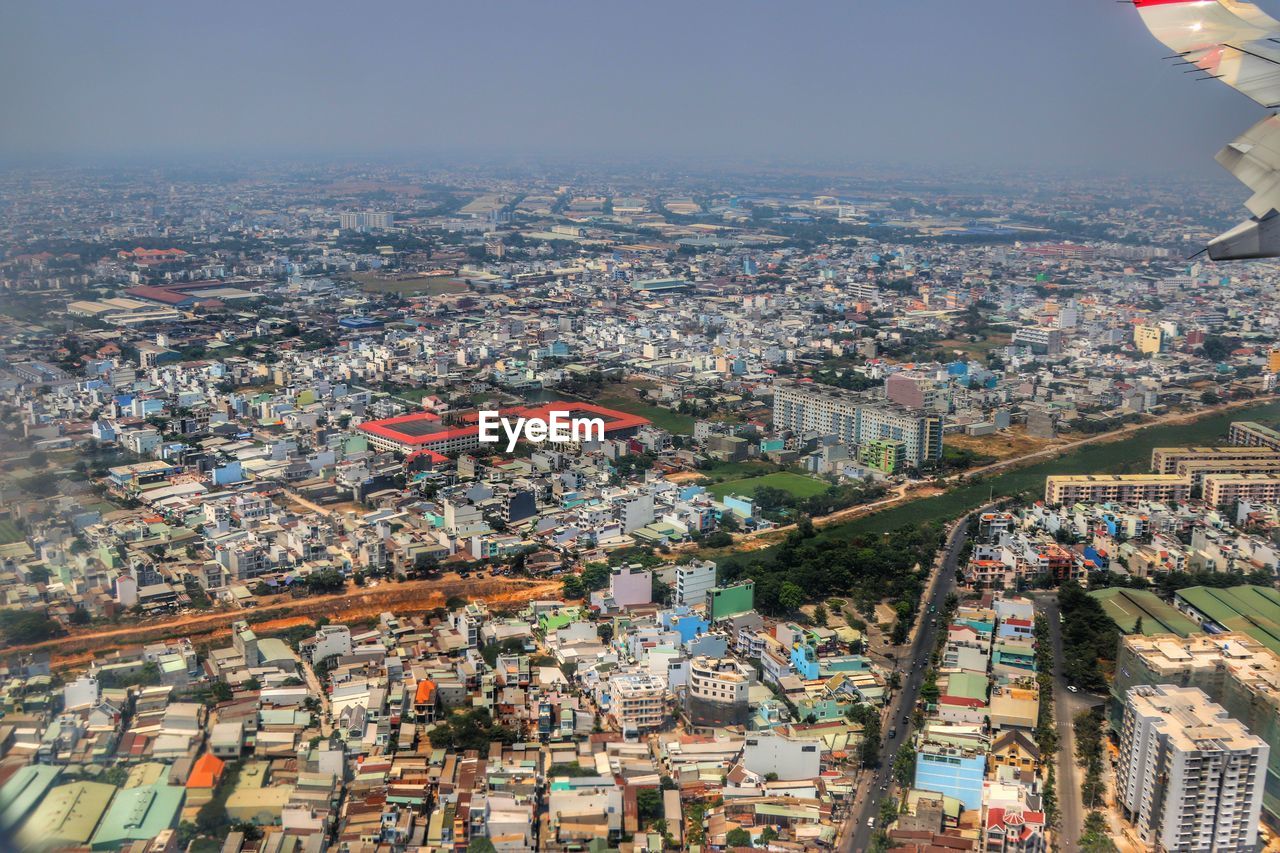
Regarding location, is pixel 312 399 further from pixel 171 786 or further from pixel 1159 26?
pixel 1159 26

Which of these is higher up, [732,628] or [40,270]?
[40,270]

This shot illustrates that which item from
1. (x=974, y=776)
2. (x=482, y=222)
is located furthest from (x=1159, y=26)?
(x=482, y=222)

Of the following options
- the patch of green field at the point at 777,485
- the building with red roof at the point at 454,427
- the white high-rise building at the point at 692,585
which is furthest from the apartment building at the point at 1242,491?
the building with red roof at the point at 454,427

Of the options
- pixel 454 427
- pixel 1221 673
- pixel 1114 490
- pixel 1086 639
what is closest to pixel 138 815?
pixel 1221 673

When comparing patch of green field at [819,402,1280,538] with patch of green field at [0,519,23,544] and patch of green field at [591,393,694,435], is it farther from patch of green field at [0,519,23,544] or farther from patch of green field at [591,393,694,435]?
patch of green field at [0,519,23,544]

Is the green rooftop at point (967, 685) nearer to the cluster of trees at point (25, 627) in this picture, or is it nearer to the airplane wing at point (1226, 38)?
the airplane wing at point (1226, 38)

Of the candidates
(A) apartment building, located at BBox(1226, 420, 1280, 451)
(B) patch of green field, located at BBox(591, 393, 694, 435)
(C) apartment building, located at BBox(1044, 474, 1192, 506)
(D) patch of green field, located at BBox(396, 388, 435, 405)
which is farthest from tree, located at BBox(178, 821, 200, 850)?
(A) apartment building, located at BBox(1226, 420, 1280, 451)
